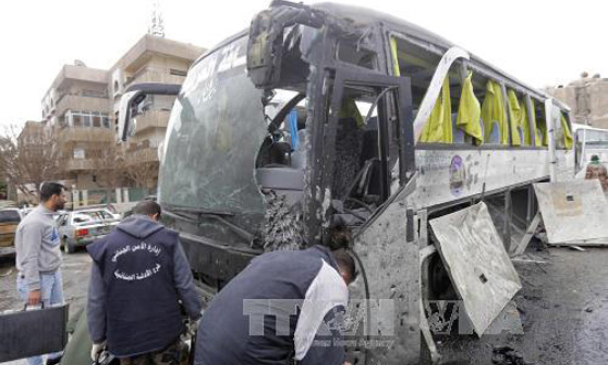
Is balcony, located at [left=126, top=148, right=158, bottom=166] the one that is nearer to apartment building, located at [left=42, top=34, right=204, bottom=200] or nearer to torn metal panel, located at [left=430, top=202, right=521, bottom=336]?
apartment building, located at [left=42, top=34, right=204, bottom=200]

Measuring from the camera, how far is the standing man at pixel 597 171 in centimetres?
1491

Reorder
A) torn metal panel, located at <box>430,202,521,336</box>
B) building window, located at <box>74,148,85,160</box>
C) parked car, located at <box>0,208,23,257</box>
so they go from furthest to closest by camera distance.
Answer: building window, located at <box>74,148,85,160</box>
parked car, located at <box>0,208,23,257</box>
torn metal panel, located at <box>430,202,521,336</box>

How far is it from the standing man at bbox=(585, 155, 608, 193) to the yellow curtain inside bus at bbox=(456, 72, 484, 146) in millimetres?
14448

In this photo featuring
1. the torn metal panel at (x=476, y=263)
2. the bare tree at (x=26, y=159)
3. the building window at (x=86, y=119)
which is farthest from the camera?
the building window at (x=86, y=119)

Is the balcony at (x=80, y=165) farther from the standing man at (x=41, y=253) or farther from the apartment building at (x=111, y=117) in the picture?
the standing man at (x=41, y=253)

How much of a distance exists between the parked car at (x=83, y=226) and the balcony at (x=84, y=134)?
20455mm

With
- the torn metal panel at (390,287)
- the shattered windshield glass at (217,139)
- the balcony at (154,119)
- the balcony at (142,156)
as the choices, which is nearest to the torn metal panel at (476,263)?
the torn metal panel at (390,287)

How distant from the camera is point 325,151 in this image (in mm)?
2350

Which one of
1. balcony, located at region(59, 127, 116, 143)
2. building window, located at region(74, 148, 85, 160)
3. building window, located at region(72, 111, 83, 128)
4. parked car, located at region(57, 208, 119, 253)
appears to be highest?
building window, located at region(72, 111, 83, 128)

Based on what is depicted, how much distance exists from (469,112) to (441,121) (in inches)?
21.9

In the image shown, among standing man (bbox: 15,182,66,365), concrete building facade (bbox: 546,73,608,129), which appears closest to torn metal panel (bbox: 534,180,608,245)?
standing man (bbox: 15,182,66,365)

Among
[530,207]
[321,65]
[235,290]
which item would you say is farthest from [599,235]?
[235,290]

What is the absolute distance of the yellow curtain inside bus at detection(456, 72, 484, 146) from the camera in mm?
3832

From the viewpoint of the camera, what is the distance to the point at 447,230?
3.49 meters
